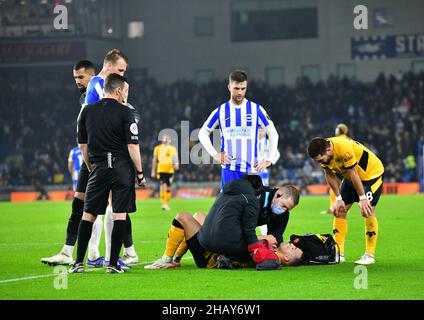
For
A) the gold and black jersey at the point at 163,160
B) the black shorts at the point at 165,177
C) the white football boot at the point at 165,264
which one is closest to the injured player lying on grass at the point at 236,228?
the white football boot at the point at 165,264

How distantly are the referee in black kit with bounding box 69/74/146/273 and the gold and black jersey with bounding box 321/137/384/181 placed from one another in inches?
96.8

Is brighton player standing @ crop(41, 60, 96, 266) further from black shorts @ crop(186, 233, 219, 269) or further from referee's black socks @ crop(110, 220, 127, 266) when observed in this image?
black shorts @ crop(186, 233, 219, 269)

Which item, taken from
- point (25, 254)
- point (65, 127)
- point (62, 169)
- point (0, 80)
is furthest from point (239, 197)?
point (0, 80)

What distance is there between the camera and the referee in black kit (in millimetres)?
10023

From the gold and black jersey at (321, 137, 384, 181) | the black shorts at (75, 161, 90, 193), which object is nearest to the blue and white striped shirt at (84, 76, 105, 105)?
the black shorts at (75, 161, 90, 193)

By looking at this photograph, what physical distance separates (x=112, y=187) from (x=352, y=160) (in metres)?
2.94

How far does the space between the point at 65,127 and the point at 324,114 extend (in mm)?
12024

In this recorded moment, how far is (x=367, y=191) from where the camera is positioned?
452 inches

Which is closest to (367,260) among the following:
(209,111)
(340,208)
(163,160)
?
(340,208)

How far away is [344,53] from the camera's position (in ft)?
144

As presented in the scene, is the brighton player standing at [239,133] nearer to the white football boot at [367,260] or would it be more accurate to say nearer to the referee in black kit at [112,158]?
the white football boot at [367,260]

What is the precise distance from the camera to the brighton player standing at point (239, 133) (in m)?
12.0

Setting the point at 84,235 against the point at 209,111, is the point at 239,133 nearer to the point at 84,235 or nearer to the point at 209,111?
the point at 84,235
